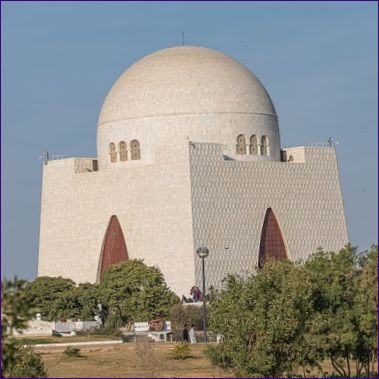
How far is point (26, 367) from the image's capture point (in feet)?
91.9

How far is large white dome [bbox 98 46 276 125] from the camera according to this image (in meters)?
56.5

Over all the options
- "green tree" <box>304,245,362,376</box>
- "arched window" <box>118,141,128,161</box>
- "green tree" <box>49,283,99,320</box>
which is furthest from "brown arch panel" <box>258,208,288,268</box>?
"green tree" <box>304,245,362,376</box>

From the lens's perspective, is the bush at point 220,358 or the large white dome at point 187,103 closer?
the bush at point 220,358

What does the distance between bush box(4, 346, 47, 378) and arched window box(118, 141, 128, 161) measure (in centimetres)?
2893

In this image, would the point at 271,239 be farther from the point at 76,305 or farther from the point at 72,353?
the point at 72,353

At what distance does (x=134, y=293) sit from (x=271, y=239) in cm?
717

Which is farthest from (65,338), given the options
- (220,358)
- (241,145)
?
(220,358)

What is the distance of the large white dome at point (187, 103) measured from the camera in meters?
56.5

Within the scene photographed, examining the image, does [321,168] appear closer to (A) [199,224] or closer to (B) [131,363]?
(A) [199,224]

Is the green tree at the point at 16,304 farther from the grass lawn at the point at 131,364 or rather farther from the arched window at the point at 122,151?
the arched window at the point at 122,151

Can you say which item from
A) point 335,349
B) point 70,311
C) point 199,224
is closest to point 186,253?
point 199,224

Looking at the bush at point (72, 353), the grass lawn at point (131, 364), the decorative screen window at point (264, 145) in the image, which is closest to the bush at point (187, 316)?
the grass lawn at point (131, 364)

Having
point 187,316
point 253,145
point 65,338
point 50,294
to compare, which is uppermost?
point 253,145

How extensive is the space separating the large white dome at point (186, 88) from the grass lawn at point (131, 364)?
20.1m
